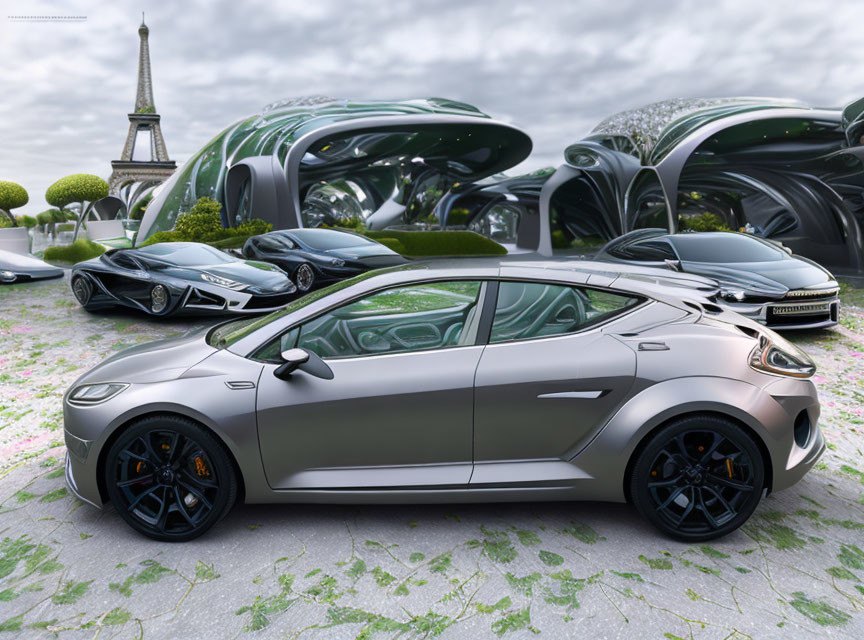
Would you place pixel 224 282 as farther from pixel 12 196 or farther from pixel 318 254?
pixel 12 196

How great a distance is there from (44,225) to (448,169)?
31.8m

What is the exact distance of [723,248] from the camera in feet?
26.1

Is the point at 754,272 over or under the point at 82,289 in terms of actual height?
over

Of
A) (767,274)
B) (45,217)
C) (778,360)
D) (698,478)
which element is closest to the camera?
(698,478)

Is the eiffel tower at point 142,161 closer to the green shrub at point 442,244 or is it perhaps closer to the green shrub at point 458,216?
the green shrub at point 458,216

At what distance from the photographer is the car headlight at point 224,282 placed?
847 cm

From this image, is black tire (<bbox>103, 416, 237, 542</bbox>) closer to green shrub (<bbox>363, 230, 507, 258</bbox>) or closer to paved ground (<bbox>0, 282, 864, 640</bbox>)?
paved ground (<bbox>0, 282, 864, 640</bbox>)

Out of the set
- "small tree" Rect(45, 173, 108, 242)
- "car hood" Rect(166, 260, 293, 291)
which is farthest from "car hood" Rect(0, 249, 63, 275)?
"small tree" Rect(45, 173, 108, 242)

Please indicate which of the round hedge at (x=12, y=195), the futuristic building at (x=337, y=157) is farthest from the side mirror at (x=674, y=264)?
the round hedge at (x=12, y=195)

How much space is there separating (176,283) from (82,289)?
201 cm

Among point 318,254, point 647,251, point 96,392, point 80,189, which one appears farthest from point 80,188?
point 96,392

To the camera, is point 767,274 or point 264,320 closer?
point 264,320

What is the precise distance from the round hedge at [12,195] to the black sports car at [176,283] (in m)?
24.8

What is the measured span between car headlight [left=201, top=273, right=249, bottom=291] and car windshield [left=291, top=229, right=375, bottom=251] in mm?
3313
